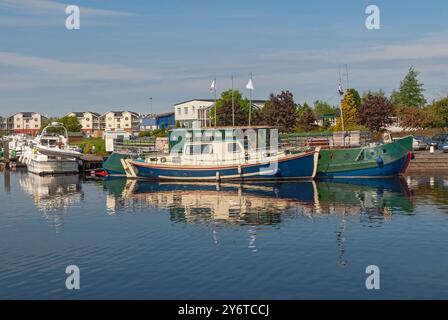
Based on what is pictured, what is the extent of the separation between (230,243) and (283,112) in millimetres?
73620

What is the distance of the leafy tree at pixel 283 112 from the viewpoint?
97.2m

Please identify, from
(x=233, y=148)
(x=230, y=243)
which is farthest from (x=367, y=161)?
(x=230, y=243)

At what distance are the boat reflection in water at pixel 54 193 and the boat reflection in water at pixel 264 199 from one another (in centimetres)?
313

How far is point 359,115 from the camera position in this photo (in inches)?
3760

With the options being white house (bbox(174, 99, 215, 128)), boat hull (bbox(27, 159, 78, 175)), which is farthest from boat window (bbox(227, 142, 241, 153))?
white house (bbox(174, 99, 215, 128))

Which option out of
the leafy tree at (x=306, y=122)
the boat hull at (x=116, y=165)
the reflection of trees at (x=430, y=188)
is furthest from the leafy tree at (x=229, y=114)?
the reflection of trees at (x=430, y=188)

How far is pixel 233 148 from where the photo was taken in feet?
169

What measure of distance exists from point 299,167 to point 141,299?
113ft

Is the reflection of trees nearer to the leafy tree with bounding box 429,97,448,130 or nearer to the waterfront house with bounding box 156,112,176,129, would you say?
the leafy tree with bounding box 429,97,448,130

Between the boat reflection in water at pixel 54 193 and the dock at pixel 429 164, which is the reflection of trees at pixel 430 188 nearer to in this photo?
the dock at pixel 429 164

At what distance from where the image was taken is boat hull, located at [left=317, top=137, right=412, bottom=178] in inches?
2014

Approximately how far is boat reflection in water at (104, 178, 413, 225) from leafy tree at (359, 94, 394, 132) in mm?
44614
